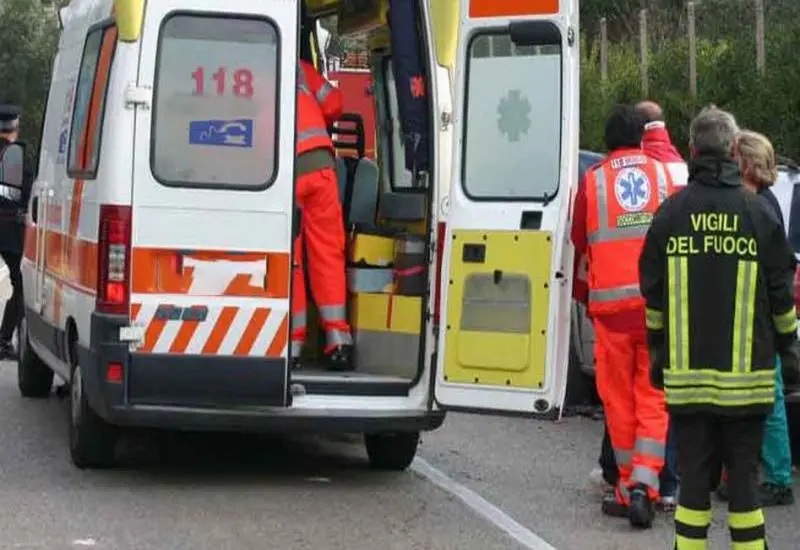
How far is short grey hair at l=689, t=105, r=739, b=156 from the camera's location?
21.9 ft

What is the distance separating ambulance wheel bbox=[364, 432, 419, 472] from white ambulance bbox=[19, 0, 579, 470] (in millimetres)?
212

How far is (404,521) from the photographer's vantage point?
8.15 meters

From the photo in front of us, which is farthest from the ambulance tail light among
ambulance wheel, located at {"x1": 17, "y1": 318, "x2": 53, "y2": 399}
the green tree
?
the green tree

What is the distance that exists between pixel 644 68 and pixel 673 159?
11985mm

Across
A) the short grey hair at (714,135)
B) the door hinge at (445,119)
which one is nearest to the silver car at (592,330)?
the door hinge at (445,119)

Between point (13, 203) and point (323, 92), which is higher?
point (323, 92)

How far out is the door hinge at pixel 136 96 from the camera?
8.30m

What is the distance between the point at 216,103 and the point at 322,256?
42.9 inches

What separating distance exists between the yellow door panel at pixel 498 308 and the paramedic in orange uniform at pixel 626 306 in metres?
0.31

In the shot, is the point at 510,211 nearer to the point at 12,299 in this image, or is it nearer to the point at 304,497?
the point at 304,497

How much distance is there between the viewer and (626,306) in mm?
8117

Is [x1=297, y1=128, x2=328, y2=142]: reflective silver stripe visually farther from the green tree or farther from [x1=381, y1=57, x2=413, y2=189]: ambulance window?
the green tree

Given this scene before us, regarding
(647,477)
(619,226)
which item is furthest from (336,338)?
(647,477)

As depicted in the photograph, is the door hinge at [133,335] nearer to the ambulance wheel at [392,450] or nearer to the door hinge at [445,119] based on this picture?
the ambulance wheel at [392,450]
